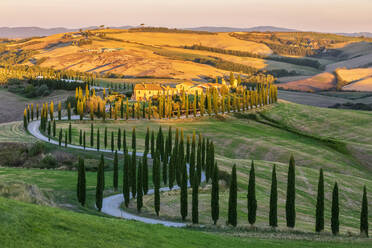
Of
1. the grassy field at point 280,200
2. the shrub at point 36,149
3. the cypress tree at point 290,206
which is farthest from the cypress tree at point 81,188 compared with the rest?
the shrub at point 36,149

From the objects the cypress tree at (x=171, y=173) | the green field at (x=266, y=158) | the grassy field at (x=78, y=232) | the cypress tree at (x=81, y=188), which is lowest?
the green field at (x=266, y=158)

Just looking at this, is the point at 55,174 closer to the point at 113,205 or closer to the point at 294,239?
the point at 113,205

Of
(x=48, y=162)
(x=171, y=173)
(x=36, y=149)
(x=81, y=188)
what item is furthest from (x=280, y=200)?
(x=36, y=149)

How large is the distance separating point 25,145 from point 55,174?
24503mm

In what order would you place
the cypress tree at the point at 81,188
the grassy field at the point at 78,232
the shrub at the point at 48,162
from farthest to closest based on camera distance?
the shrub at the point at 48,162
the cypress tree at the point at 81,188
the grassy field at the point at 78,232

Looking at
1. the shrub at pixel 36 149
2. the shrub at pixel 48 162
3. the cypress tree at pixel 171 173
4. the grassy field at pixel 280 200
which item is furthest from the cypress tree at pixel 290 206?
the shrub at pixel 36 149

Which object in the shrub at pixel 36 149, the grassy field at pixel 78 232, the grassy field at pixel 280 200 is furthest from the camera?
the shrub at pixel 36 149

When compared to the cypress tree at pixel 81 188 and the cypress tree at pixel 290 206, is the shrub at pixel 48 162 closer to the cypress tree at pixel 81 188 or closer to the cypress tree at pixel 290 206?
the cypress tree at pixel 81 188

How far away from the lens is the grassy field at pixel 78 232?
27625 millimetres

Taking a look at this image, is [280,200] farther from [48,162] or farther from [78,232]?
[78,232]

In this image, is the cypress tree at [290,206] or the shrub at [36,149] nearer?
the cypress tree at [290,206]

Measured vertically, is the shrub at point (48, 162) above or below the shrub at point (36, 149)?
below

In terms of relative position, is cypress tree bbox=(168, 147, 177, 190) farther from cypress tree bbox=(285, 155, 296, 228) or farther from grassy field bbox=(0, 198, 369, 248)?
Result: grassy field bbox=(0, 198, 369, 248)

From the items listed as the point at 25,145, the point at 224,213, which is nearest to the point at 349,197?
the point at 224,213
